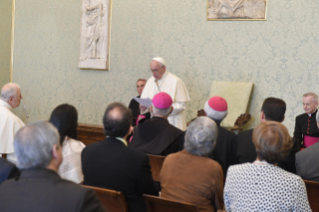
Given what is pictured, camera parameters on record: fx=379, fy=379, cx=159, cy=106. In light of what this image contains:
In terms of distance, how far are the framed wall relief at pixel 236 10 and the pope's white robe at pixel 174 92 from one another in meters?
1.48

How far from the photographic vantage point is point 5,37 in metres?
8.48

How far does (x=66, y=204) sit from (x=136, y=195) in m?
1.09

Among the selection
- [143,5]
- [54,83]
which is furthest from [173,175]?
[54,83]

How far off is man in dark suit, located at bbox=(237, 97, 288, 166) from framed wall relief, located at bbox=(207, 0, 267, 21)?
10.4ft

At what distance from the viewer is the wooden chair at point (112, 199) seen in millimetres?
2221

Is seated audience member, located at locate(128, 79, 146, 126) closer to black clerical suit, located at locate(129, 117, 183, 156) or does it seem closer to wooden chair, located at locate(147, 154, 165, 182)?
black clerical suit, located at locate(129, 117, 183, 156)

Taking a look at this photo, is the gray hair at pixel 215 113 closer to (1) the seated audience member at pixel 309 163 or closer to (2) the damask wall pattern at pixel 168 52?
(1) the seated audience member at pixel 309 163

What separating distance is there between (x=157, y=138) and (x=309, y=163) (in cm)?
142

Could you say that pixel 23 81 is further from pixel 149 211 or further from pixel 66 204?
pixel 66 204

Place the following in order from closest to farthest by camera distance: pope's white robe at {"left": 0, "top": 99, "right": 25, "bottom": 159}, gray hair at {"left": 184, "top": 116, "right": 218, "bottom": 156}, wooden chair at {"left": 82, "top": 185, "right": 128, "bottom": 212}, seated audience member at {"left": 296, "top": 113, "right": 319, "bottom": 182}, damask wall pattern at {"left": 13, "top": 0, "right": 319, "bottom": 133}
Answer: wooden chair at {"left": 82, "top": 185, "right": 128, "bottom": 212}, gray hair at {"left": 184, "top": 116, "right": 218, "bottom": 156}, seated audience member at {"left": 296, "top": 113, "right": 319, "bottom": 182}, pope's white robe at {"left": 0, "top": 99, "right": 25, "bottom": 159}, damask wall pattern at {"left": 13, "top": 0, "right": 319, "bottom": 133}

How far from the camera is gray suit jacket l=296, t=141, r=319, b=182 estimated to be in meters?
2.96

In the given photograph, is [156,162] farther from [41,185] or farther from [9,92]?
[9,92]

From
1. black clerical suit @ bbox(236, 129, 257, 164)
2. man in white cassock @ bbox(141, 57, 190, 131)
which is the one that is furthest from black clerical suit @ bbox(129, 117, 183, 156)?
man in white cassock @ bbox(141, 57, 190, 131)

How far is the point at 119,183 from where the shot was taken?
2.46m
